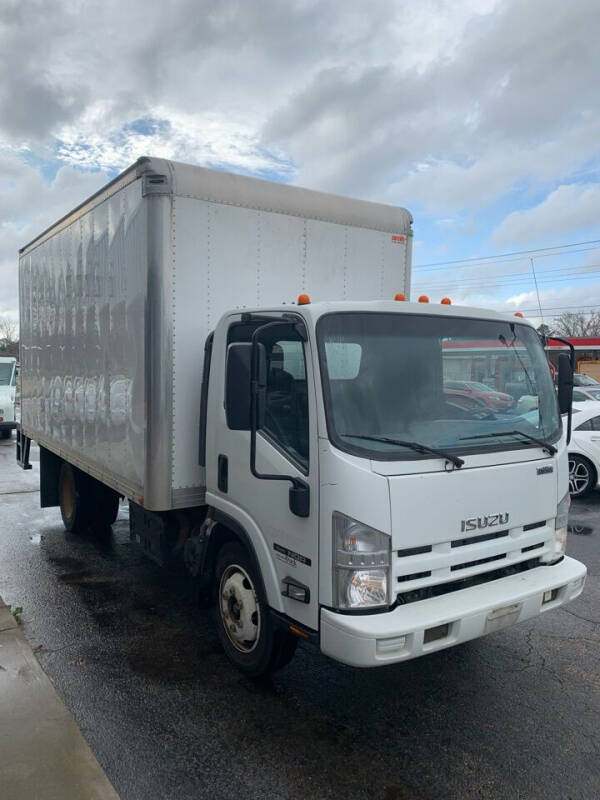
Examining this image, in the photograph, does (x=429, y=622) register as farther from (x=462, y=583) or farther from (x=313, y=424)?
(x=313, y=424)

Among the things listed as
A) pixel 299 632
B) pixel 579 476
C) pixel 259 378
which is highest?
pixel 259 378

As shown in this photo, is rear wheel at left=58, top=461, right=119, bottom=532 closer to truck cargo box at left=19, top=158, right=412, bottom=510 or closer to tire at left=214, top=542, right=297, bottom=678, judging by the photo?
truck cargo box at left=19, top=158, right=412, bottom=510

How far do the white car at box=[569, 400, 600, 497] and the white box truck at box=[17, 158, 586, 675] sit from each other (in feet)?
18.9

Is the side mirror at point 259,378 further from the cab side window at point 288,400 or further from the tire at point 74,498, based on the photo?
the tire at point 74,498

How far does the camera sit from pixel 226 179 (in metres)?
4.68

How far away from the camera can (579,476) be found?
10.2 meters

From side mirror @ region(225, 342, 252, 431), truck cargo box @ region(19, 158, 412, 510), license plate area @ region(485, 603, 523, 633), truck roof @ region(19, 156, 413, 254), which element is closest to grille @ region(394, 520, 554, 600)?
license plate area @ region(485, 603, 523, 633)

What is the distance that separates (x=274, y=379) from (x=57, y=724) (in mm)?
2199

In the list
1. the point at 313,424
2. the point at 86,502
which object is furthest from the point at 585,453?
the point at 313,424

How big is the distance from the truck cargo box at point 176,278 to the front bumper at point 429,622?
1856 mm

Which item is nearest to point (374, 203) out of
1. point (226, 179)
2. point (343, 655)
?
point (226, 179)

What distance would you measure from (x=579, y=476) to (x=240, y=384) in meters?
8.20

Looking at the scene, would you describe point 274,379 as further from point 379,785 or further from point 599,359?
point 599,359

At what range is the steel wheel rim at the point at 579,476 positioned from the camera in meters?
10.1
